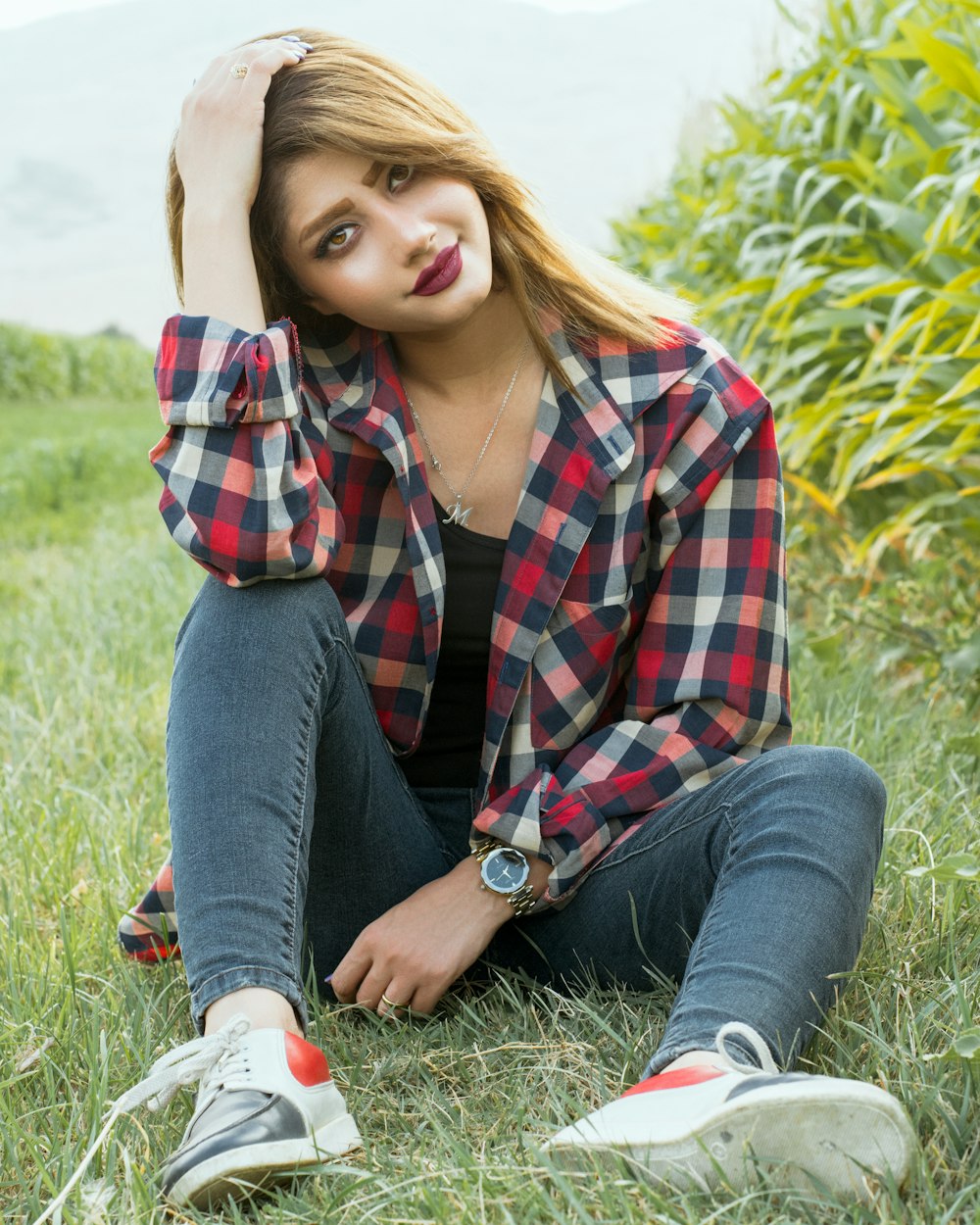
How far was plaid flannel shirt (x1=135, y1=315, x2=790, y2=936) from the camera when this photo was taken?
1.44m

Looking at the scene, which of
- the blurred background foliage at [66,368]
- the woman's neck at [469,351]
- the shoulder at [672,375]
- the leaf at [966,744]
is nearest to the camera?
the shoulder at [672,375]

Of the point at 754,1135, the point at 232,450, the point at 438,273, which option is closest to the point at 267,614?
the point at 232,450

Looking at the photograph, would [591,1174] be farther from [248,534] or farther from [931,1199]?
[248,534]

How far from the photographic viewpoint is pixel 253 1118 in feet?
3.63

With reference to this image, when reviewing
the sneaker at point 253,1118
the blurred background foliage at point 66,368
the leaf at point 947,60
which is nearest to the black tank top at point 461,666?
the sneaker at point 253,1118

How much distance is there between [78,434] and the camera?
35.0ft

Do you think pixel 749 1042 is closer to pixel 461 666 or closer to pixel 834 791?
pixel 834 791

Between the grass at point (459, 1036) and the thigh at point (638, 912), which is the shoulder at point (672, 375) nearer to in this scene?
the thigh at point (638, 912)

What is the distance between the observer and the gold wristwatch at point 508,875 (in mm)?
1427

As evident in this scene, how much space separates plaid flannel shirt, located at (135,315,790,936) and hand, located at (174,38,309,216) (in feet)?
0.55

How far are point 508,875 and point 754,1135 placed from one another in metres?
0.49

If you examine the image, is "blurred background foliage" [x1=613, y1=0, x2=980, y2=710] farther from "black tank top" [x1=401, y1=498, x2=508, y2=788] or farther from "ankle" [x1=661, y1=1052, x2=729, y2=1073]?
"ankle" [x1=661, y1=1052, x2=729, y2=1073]

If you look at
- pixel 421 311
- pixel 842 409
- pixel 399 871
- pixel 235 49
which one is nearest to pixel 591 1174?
pixel 399 871

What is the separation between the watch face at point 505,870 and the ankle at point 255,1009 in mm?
281
